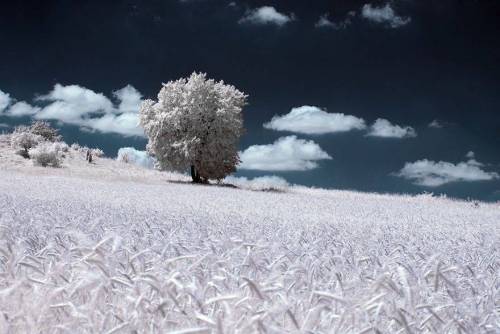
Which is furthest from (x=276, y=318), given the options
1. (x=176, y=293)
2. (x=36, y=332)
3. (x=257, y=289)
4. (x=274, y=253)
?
(x=274, y=253)

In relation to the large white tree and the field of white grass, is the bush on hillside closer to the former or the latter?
the large white tree

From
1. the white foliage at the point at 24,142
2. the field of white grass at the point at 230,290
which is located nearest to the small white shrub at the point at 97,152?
the white foliage at the point at 24,142

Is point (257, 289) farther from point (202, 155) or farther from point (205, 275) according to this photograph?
point (202, 155)

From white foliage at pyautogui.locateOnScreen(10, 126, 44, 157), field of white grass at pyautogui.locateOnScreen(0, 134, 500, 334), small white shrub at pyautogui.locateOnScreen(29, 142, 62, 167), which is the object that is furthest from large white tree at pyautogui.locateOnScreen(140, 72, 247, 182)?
field of white grass at pyautogui.locateOnScreen(0, 134, 500, 334)

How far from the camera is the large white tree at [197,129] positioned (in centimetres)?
3391

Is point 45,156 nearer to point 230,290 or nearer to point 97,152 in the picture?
point 97,152

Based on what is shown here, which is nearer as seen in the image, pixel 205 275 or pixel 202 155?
pixel 205 275

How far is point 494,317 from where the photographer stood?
102 inches

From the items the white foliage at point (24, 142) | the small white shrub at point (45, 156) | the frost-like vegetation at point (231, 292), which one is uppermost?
the white foliage at point (24, 142)

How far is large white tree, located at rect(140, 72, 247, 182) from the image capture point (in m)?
33.9

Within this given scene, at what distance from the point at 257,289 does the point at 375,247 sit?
2.56 meters

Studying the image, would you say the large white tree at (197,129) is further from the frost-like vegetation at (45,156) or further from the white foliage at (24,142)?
Result: the white foliage at (24,142)

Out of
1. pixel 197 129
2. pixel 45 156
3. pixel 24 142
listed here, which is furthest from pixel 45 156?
pixel 197 129

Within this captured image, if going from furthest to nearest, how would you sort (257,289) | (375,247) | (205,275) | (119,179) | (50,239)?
(119,179) → (375,247) → (50,239) → (205,275) → (257,289)
